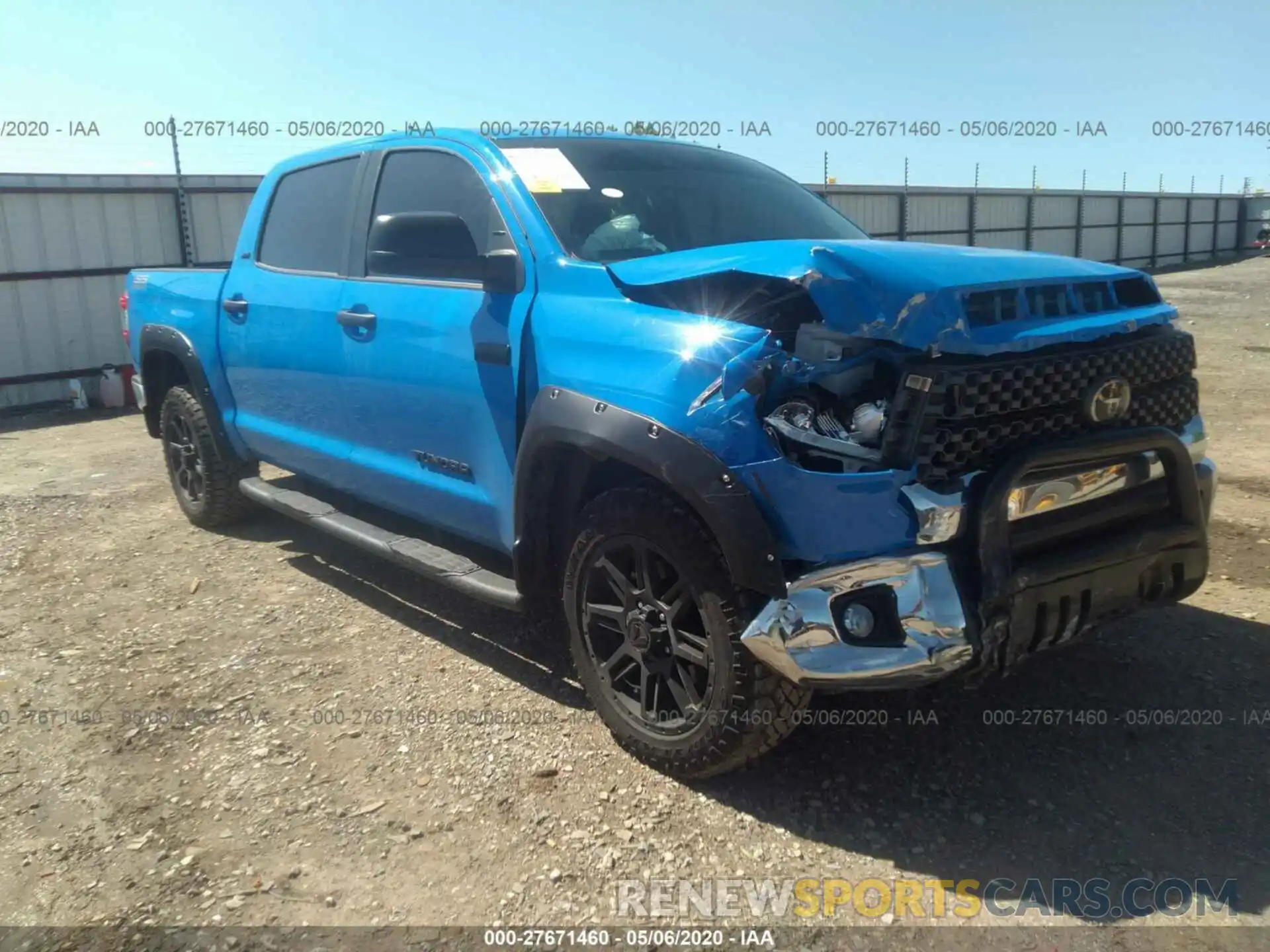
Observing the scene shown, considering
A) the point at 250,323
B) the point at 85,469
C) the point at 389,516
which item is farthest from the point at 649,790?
the point at 85,469

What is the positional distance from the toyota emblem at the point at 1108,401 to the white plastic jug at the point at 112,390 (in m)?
10.7

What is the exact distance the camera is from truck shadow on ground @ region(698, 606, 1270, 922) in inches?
104

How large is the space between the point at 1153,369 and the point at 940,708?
131cm

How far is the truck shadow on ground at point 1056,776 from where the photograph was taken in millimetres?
2629

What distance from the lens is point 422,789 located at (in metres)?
3.08

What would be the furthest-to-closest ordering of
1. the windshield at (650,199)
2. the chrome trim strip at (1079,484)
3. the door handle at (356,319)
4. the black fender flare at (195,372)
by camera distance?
the black fender flare at (195,372)
the door handle at (356,319)
the windshield at (650,199)
the chrome trim strip at (1079,484)

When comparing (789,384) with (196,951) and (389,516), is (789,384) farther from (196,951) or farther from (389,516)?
(389,516)

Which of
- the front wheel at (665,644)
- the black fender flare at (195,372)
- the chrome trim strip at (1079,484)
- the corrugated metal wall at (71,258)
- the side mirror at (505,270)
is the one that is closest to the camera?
the chrome trim strip at (1079,484)

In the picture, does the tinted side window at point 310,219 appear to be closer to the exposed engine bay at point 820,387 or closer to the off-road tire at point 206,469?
the off-road tire at point 206,469

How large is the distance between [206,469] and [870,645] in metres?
4.23

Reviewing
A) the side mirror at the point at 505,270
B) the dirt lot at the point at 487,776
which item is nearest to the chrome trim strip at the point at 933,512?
the dirt lot at the point at 487,776

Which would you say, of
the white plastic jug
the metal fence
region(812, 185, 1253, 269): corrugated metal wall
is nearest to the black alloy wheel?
the metal fence

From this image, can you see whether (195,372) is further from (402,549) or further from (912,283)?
(912,283)

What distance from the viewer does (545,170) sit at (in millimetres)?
3557
